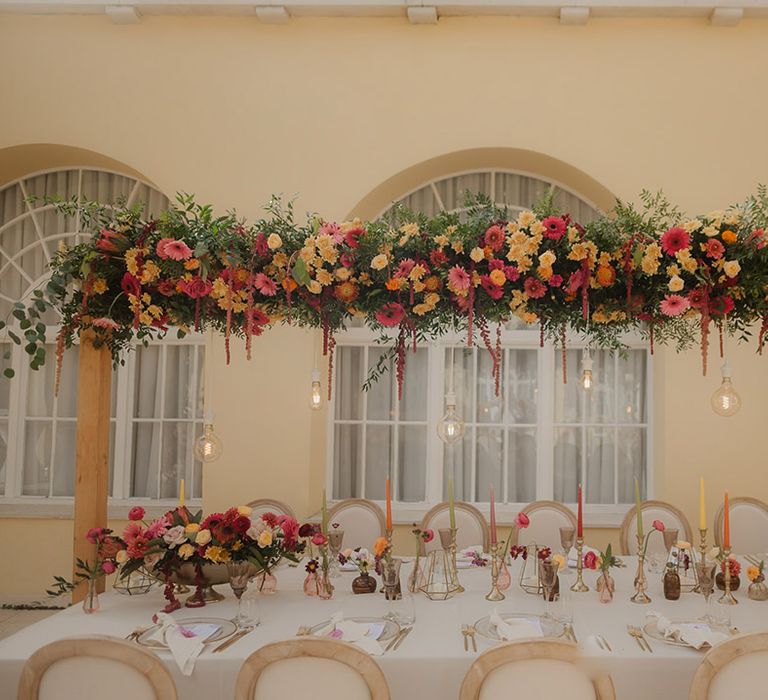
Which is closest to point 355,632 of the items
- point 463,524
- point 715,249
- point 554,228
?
point 554,228

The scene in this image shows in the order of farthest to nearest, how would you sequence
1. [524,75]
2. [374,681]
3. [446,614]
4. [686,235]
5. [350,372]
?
[350,372]
[524,75]
[686,235]
[446,614]
[374,681]

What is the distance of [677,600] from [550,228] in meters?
1.75

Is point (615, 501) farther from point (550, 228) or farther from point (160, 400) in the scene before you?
A: point (160, 400)

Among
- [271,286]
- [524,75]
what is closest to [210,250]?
[271,286]

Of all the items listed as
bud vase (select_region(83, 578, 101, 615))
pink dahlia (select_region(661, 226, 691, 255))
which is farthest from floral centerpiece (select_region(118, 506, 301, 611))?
pink dahlia (select_region(661, 226, 691, 255))

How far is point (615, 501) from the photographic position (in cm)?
549

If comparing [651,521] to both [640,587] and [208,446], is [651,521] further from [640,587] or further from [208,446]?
[208,446]

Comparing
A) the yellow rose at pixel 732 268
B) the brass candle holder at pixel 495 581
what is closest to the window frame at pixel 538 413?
the brass candle holder at pixel 495 581

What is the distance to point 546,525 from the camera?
4496mm

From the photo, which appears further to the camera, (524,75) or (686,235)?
(524,75)

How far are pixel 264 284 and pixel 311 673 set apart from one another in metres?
1.83

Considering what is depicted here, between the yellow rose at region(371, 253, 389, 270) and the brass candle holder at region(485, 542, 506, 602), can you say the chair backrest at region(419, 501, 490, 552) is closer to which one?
the brass candle holder at region(485, 542, 506, 602)

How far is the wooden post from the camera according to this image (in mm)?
3434

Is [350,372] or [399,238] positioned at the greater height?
[399,238]
